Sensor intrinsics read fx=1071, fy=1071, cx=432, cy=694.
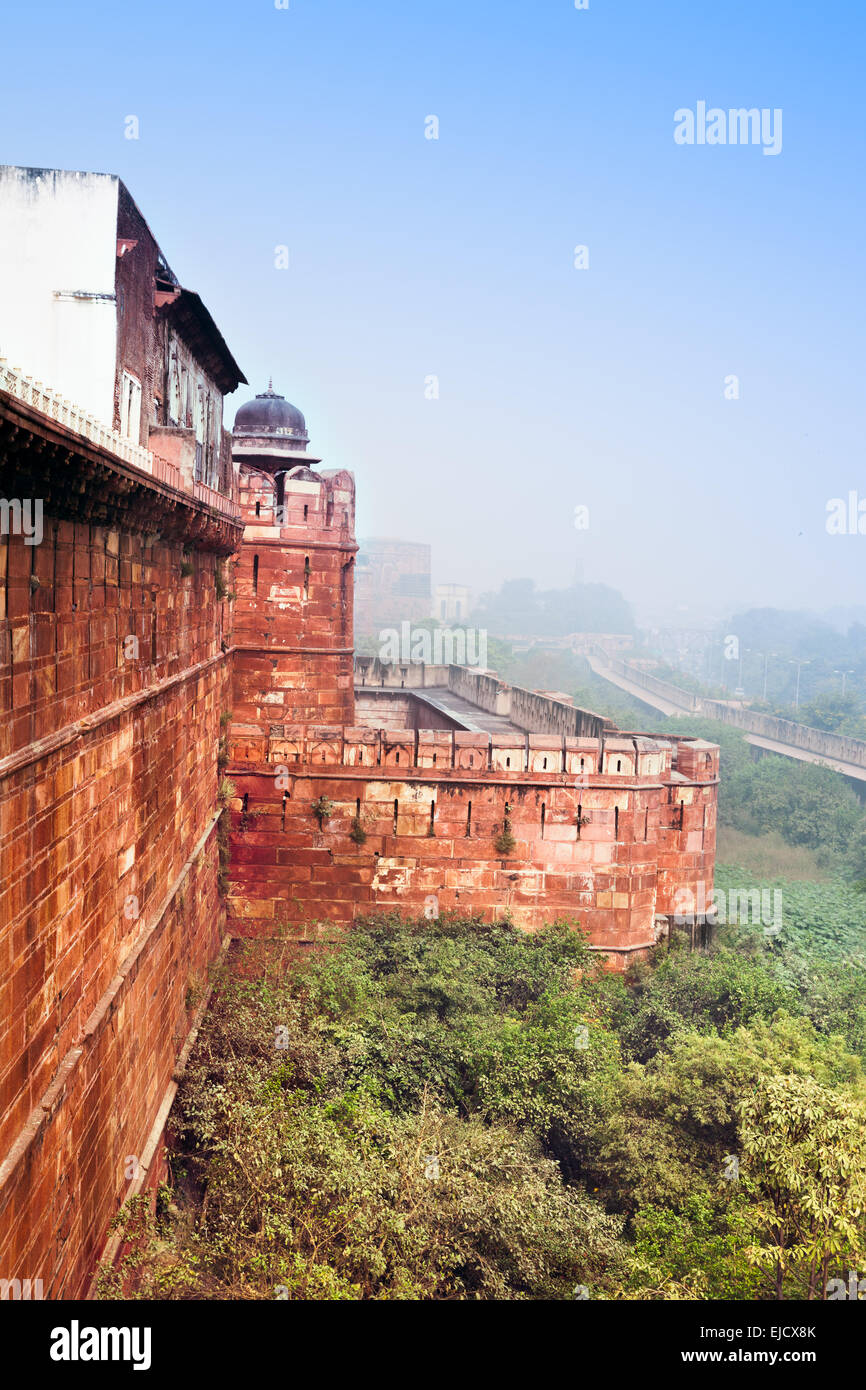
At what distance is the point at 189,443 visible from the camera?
9539 mm

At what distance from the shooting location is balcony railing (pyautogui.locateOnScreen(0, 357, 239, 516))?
14.1 ft

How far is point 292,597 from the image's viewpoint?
41.3 ft

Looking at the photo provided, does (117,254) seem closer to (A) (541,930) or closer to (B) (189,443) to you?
(B) (189,443)

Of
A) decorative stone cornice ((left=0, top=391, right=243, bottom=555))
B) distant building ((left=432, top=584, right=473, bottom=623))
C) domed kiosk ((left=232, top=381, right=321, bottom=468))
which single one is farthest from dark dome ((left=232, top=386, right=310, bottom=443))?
distant building ((left=432, top=584, right=473, bottom=623))

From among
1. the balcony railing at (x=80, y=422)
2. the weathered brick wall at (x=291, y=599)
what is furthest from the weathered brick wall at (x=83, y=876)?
the weathered brick wall at (x=291, y=599)

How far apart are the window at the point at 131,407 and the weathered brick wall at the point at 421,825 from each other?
3.90 m

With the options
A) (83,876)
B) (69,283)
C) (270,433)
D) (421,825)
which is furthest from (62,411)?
(270,433)

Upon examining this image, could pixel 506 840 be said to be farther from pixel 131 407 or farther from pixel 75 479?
pixel 75 479

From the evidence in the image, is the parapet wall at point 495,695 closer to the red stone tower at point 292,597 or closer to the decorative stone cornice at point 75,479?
the red stone tower at point 292,597

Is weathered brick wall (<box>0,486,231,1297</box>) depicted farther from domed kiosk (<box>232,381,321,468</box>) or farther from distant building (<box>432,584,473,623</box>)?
distant building (<box>432,584,473,623</box>)

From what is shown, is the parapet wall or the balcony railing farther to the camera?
the parapet wall

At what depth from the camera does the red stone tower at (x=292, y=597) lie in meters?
12.5

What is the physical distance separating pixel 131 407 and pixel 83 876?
5681mm

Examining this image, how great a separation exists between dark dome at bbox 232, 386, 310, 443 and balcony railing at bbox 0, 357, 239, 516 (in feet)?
16.6
